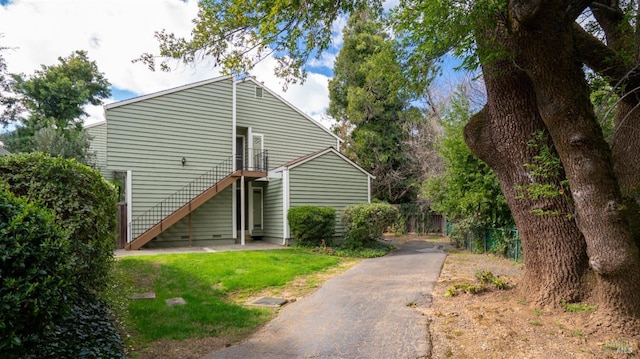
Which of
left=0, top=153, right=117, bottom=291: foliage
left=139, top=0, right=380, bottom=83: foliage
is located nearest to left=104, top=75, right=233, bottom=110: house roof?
left=139, top=0, right=380, bottom=83: foliage

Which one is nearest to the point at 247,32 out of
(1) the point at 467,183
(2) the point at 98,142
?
(1) the point at 467,183

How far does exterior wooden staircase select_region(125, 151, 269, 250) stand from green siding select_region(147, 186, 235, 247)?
0.58 m

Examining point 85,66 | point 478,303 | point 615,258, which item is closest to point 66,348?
point 478,303

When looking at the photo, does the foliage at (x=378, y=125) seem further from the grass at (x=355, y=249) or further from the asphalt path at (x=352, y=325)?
the asphalt path at (x=352, y=325)

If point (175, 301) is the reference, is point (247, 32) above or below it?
above

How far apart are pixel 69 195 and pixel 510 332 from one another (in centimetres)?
554

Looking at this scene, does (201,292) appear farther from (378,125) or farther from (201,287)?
(378,125)

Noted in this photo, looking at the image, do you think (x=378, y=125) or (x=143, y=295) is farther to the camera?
(x=378, y=125)

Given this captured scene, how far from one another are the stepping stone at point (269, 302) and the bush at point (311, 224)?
635 centimetres

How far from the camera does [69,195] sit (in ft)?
14.4

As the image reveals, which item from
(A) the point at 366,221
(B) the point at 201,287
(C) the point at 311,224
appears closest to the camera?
(B) the point at 201,287

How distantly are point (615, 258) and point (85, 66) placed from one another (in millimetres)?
28041

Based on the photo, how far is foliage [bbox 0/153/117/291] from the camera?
4.16 metres

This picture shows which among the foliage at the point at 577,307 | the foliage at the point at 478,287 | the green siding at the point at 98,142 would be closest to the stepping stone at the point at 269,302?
the foliage at the point at 478,287
